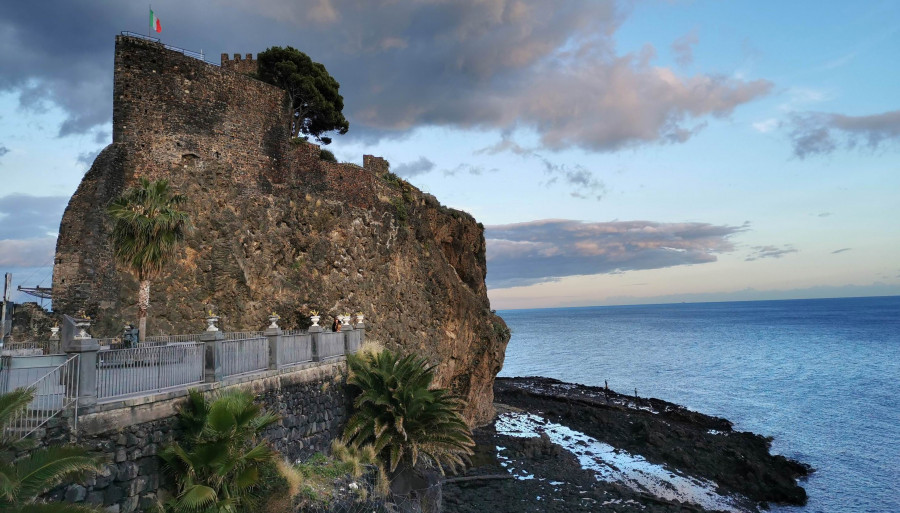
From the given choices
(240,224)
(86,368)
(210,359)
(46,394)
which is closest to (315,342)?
(210,359)

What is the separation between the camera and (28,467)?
640 centimetres

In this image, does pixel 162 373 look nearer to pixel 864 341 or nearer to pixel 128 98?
pixel 128 98

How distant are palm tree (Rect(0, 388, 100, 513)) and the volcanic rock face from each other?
53.6 feet

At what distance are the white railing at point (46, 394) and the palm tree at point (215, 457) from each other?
1980 millimetres

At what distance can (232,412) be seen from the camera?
1016 cm

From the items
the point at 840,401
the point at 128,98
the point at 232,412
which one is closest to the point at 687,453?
the point at 840,401

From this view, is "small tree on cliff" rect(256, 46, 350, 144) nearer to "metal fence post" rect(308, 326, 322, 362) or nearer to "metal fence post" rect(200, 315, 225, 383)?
"metal fence post" rect(308, 326, 322, 362)

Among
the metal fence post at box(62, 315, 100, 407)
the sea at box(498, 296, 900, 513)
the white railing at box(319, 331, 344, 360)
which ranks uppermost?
the metal fence post at box(62, 315, 100, 407)

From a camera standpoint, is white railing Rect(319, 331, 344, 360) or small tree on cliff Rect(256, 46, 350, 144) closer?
white railing Rect(319, 331, 344, 360)

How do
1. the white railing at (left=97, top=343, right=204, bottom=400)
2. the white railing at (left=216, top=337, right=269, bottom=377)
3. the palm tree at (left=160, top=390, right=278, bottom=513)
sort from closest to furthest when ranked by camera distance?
the white railing at (left=97, top=343, right=204, bottom=400)
the palm tree at (left=160, top=390, right=278, bottom=513)
the white railing at (left=216, top=337, right=269, bottom=377)

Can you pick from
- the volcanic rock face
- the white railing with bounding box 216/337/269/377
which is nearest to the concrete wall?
the white railing with bounding box 216/337/269/377

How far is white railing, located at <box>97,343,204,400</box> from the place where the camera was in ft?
28.8

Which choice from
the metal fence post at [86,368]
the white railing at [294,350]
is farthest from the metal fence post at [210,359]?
the metal fence post at [86,368]

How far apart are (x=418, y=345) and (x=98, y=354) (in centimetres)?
2481
